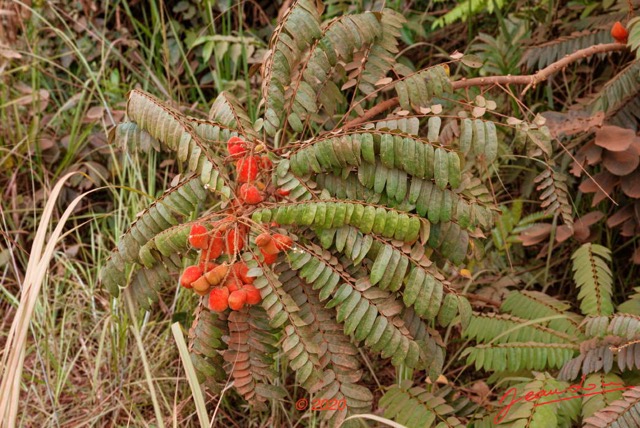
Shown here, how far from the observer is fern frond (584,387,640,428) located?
1.87 metres

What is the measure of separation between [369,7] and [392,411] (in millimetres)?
1928

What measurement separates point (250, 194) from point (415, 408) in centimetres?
84

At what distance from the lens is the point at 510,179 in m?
3.16

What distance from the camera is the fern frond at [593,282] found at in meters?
2.31

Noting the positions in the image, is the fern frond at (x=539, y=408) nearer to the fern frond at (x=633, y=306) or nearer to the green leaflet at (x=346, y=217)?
the fern frond at (x=633, y=306)

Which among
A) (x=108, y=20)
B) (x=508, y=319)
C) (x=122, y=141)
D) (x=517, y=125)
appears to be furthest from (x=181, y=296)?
(x=108, y=20)

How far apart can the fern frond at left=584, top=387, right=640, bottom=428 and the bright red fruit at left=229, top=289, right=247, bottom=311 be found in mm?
957

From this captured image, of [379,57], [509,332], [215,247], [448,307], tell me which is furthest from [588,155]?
[215,247]

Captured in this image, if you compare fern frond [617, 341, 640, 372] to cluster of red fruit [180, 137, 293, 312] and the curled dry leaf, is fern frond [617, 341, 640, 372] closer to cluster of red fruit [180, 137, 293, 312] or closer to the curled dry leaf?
the curled dry leaf

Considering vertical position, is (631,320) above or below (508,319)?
above

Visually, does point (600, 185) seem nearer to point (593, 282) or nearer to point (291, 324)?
point (593, 282)

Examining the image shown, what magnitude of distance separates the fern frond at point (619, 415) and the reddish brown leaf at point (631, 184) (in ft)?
2.97

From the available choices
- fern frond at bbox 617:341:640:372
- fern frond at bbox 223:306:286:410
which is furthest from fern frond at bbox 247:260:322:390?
fern frond at bbox 617:341:640:372

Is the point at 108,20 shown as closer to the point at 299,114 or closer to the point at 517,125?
the point at 299,114
